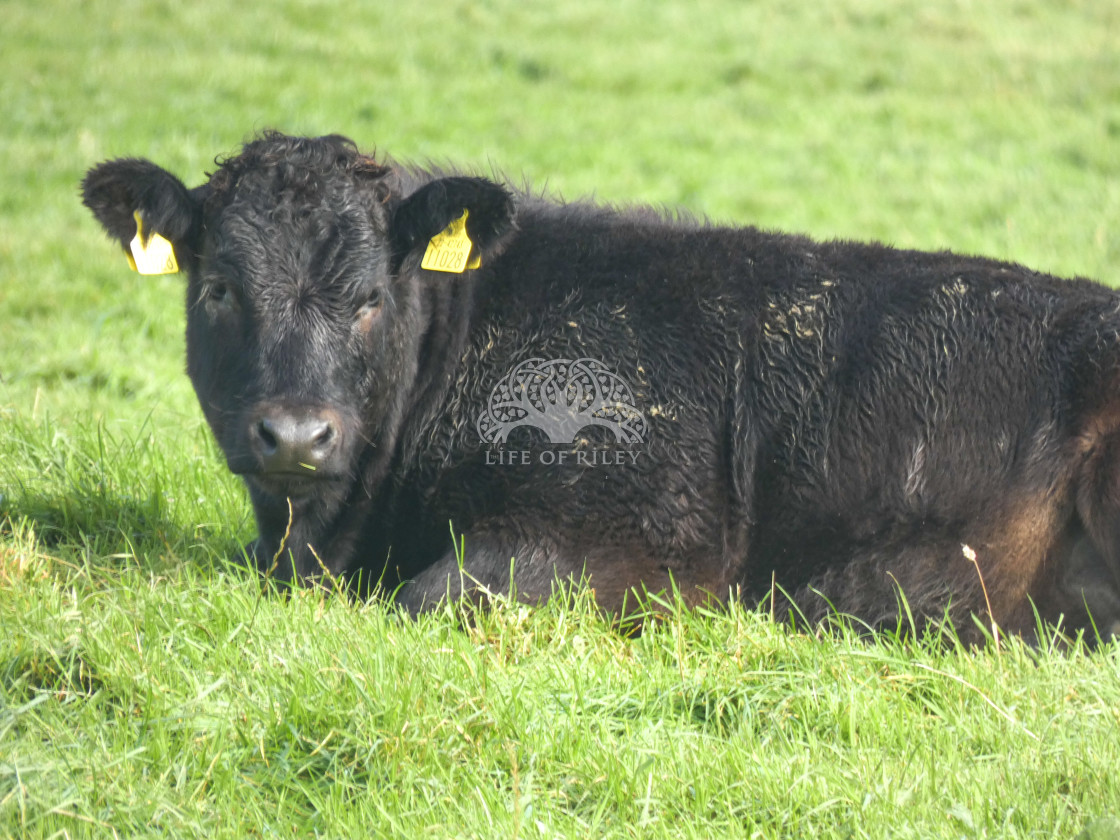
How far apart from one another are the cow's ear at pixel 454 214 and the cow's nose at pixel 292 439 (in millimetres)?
930

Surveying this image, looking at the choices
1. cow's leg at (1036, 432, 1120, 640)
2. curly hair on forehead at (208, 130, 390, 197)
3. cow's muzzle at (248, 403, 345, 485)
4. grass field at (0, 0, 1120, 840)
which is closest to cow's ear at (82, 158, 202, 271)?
curly hair on forehead at (208, 130, 390, 197)

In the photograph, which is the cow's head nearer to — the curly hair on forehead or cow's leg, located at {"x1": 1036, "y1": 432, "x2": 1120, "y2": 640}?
the curly hair on forehead

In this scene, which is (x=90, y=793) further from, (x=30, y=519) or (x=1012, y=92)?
(x=1012, y=92)

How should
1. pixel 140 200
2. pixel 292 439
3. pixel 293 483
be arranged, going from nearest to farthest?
pixel 292 439
pixel 293 483
pixel 140 200

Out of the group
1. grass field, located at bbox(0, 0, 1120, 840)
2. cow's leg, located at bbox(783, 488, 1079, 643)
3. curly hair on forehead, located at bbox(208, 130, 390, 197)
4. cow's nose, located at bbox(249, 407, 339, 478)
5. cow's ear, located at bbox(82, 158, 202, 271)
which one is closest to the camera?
grass field, located at bbox(0, 0, 1120, 840)

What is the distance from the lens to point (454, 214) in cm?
500

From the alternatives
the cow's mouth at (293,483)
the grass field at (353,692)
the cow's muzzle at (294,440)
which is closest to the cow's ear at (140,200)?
the cow's muzzle at (294,440)

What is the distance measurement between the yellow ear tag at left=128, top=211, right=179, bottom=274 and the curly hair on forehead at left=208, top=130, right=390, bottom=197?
0.31 meters

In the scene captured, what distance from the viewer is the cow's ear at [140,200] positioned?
4.89 meters

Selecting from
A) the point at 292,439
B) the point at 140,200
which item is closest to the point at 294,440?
the point at 292,439

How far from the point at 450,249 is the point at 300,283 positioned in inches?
25.9

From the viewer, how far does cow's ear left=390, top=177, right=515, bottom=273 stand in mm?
4996

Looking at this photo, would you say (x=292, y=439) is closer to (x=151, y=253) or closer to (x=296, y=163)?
(x=151, y=253)

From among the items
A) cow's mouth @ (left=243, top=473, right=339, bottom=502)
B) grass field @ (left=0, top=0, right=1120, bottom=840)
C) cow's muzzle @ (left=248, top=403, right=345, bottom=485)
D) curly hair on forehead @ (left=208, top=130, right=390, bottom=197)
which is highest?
curly hair on forehead @ (left=208, top=130, right=390, bottom=197)
